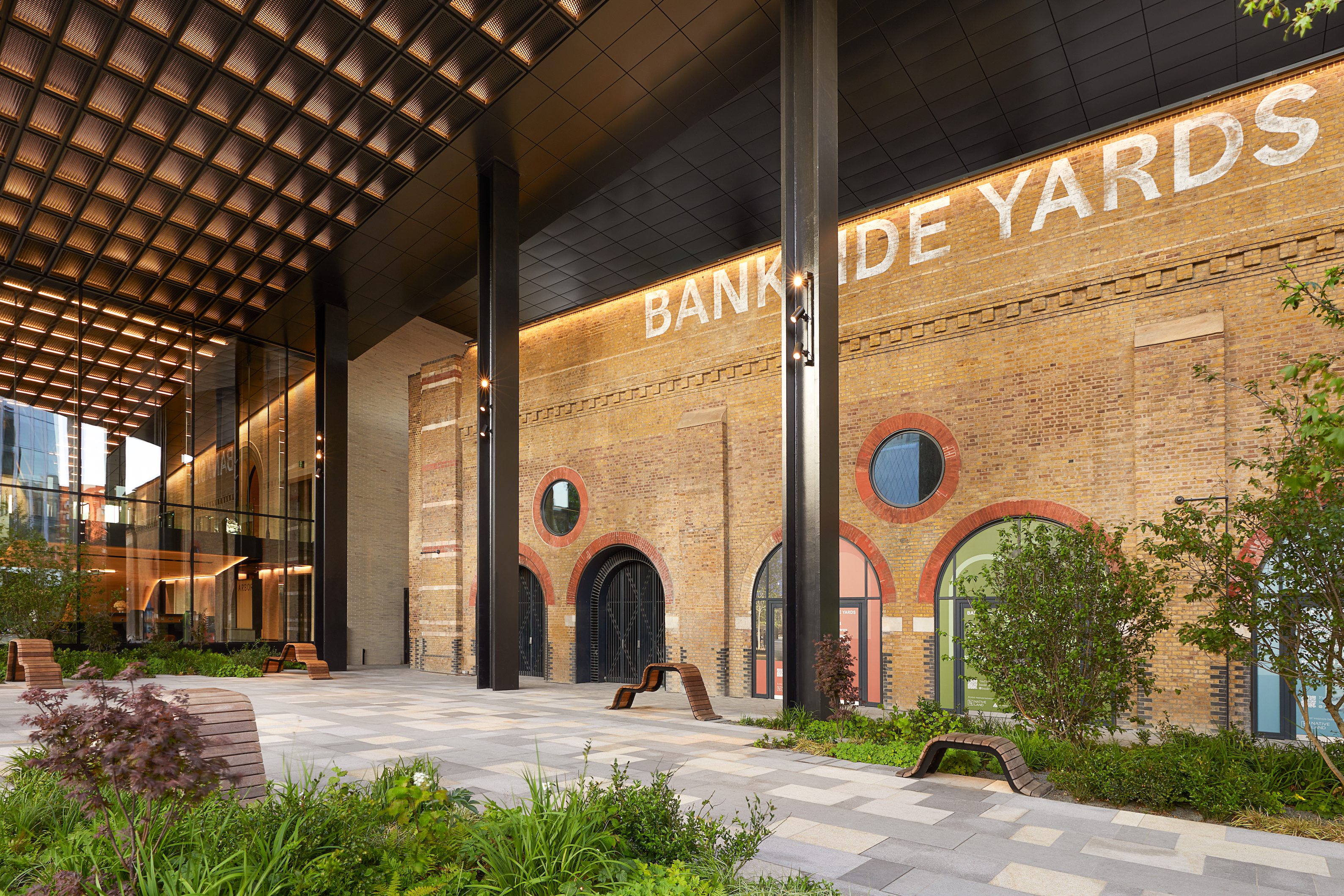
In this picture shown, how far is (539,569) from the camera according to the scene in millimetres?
21500

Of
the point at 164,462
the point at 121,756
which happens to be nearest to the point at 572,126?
the point at 121,756

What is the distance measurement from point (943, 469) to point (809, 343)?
4.72 meters

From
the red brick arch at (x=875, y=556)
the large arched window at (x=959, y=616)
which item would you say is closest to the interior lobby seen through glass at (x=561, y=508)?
the red brick arch at (x=875, y=556)

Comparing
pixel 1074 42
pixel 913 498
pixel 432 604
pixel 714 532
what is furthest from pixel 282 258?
pixel 1074 42

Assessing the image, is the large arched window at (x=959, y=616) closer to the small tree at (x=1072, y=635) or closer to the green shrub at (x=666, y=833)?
the small tree at (x=1072, y=635)

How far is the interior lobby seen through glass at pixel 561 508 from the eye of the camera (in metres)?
20.9

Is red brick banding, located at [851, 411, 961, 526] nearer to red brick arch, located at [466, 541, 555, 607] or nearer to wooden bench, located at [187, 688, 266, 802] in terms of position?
red brick arch, located at [466, 541, 555, 607]

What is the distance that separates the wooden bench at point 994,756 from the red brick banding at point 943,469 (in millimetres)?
6798

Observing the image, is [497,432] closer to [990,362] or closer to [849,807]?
[990,362]

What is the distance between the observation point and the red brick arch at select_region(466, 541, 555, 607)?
21094 mm

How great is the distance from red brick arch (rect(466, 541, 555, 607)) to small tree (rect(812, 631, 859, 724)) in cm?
1148

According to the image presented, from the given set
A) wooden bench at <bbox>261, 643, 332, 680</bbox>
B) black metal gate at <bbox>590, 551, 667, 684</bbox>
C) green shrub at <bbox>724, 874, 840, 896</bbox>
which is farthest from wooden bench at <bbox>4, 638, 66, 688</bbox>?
green shrub at <bbox>724, 874, 840, 896</bbox>

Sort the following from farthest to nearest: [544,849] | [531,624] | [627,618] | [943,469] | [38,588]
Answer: [531,624], [627,618], [38,588], [943,469], [544,849]

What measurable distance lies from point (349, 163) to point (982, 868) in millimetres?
17465
